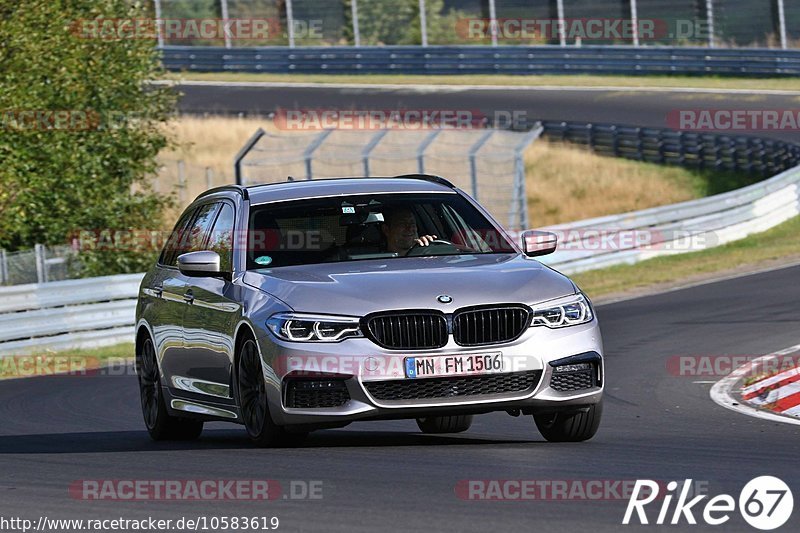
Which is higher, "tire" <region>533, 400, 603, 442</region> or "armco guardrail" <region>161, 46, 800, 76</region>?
"tire" <region>533, 400, 603, 442</region>

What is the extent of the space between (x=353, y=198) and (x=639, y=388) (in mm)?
4468

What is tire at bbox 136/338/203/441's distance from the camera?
37.8 feet

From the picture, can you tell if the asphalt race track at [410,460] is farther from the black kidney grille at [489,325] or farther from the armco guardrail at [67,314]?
the armco guardrail at [67,314]

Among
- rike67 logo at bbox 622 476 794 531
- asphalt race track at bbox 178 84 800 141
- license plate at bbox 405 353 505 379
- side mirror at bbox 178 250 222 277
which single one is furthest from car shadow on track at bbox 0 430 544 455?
asphalt race track at bbox 178 84 800 141

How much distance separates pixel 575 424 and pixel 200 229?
123 inches

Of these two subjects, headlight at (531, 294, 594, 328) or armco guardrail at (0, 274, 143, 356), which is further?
armco guardrail at (0, 274, 143, 356)

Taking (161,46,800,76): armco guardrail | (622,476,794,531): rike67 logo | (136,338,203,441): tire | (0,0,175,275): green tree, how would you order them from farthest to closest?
(161,46,800,76): armco guardrail → (0,0,175,275): green tree → (136,338,203,441): tire → (622,476,794,531): rike67 logo

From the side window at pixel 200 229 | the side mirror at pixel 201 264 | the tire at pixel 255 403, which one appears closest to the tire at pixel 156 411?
the side window at pixel 200 229

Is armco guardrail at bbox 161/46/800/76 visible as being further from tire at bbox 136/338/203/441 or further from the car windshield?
the car windshield

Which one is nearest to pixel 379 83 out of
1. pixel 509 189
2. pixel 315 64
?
pixel 315 64

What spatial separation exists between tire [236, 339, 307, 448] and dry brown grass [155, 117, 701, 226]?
2657 centimetres

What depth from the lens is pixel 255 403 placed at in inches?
384

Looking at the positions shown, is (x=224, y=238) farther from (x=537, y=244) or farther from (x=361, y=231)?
(x=537, y=244)

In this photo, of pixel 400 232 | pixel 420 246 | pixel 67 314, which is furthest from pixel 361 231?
pixel 67 314
